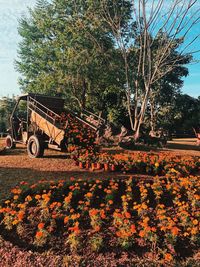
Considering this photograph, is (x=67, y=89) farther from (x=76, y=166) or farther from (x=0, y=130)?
(x=76, y=166)

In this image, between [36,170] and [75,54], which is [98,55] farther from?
[36,170]

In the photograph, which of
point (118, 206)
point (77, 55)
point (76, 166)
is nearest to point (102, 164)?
point (76, 166)

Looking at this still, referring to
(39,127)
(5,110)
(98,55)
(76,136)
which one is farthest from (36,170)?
(5,110)

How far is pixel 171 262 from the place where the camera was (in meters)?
2.96

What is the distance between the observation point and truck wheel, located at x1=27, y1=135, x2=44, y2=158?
388 inches

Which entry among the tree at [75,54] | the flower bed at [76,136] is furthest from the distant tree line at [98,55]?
the flower bed at [76,136]

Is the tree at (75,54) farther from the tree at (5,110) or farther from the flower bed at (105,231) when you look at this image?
the flower bed at (105,231)

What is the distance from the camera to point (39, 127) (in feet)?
34.6

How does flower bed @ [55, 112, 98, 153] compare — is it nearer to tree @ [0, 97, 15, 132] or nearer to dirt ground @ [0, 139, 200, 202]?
dirt ground @ [0, 139, 200, 202]

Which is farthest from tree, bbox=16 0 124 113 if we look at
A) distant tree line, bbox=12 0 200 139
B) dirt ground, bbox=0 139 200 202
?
dirt ground, bbox=0 139 200 202

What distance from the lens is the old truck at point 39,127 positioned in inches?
382

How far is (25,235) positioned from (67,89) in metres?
17.8

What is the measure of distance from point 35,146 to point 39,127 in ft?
3.06

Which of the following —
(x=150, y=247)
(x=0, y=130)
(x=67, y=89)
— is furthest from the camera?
(x=0, y=130)
